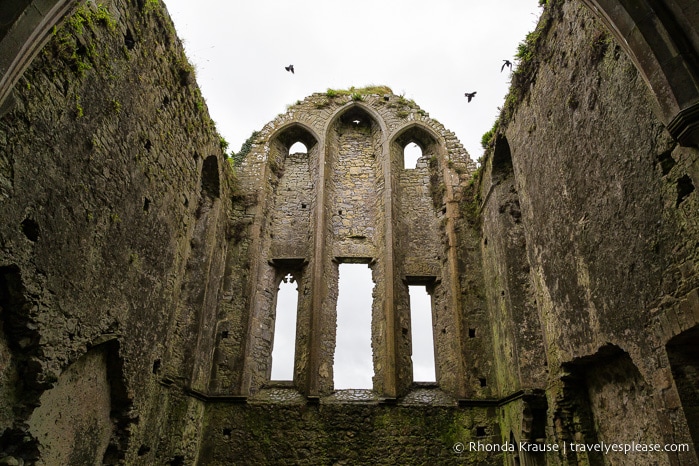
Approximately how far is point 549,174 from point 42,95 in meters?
5.62

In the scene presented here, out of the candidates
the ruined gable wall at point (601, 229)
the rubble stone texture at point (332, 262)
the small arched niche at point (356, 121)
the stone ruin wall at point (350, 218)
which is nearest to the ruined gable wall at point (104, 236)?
the rubble stone texture at point (332, 262)

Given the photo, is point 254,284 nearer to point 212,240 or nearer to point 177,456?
point 212,240

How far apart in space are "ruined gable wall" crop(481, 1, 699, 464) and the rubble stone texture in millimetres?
29

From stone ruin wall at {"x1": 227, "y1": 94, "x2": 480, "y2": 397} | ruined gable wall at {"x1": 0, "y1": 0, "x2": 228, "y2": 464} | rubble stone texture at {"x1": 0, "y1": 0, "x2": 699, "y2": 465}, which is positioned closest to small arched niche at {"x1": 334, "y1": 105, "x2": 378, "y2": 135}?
stone ruin wall at {"x1": 227, "y1": 94, "x2": 480, "y2": 397}

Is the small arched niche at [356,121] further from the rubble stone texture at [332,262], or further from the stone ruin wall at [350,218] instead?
the rubble stone texture at [332,262]

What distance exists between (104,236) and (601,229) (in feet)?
17.2

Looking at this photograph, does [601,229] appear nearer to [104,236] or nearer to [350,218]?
[104,236]

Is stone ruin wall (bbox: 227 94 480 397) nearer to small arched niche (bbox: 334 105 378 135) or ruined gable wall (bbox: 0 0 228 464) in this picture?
small arched niche (bbox: 334 105 378 135)

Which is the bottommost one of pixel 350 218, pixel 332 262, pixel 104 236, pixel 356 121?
pixel 104 236

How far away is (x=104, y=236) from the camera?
4.89 meters

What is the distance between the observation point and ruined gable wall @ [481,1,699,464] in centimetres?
352

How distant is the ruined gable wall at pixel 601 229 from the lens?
3.52m

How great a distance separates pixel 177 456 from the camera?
6898 mm

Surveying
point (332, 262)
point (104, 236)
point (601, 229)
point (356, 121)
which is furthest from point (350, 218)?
point (601, 229)
